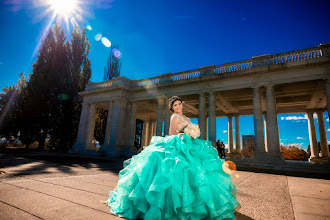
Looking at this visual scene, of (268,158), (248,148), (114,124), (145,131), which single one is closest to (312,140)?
(268,158)

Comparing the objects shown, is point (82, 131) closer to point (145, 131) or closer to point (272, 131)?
point (145, 131)

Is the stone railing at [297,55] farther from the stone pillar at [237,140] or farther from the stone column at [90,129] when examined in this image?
the stone column at [90,129]

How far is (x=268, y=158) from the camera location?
39.5 ft

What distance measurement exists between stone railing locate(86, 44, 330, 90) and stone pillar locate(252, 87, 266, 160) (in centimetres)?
241

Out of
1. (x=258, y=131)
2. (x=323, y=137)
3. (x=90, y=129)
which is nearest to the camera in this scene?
(x=258, y=131)

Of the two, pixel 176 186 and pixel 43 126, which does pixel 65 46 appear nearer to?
pixel 43 126

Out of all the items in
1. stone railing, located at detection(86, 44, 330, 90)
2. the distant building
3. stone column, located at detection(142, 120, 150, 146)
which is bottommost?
the distant building

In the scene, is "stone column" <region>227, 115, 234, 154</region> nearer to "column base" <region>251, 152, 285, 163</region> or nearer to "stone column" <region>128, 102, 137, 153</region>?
"column base" <region>251, 152, 285, 163</region>

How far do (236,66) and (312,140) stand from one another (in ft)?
38.4

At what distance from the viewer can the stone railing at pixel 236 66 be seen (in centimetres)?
1235

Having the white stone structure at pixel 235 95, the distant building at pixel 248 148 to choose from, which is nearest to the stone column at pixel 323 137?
the white stone structure at pixel 235 95

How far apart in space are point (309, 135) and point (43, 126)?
32768 millimetres

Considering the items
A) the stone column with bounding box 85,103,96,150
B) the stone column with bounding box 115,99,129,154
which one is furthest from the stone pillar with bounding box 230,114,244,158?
the stone column with bounding box 85,103,96,150

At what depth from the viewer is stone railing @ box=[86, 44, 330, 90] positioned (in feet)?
40.5
